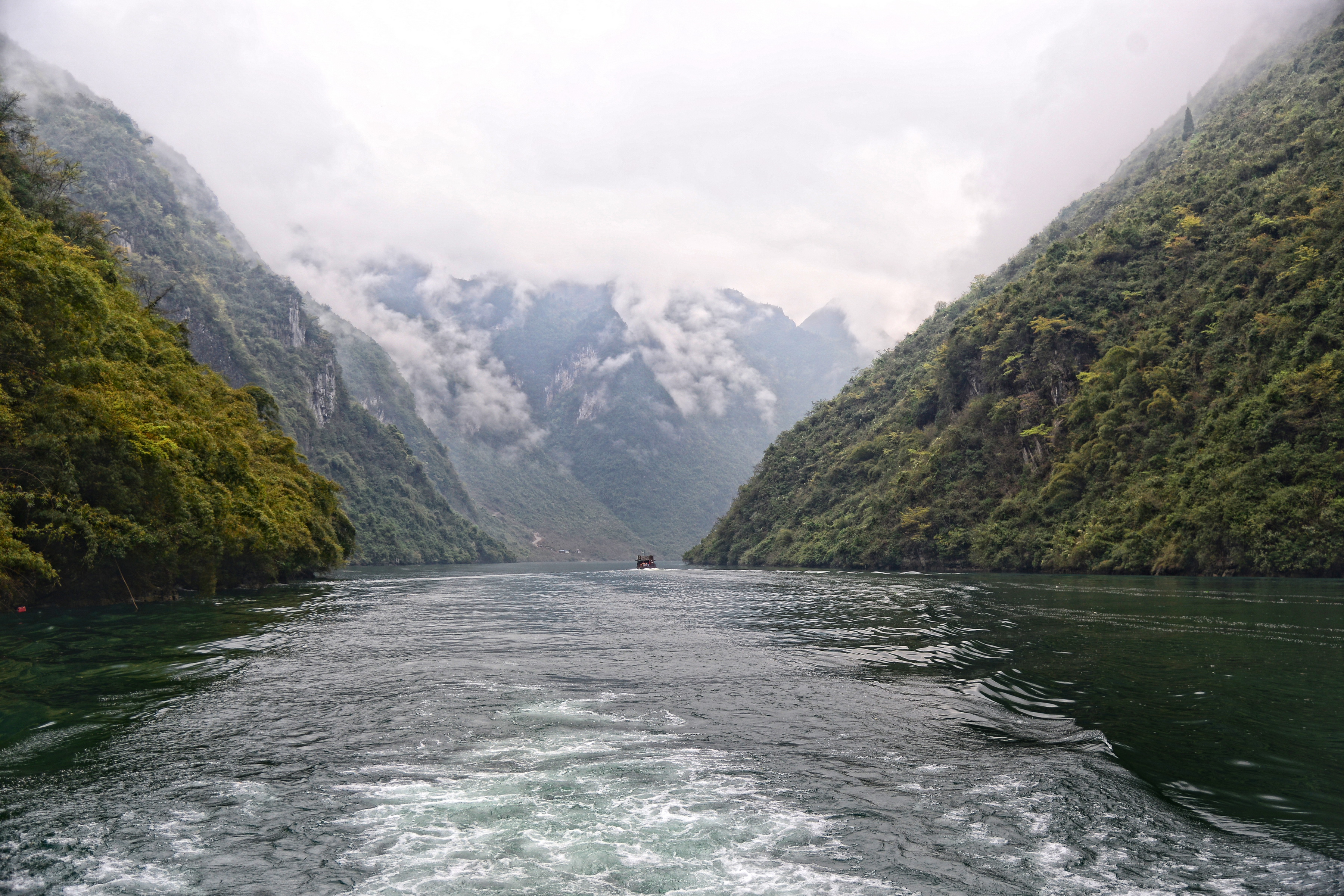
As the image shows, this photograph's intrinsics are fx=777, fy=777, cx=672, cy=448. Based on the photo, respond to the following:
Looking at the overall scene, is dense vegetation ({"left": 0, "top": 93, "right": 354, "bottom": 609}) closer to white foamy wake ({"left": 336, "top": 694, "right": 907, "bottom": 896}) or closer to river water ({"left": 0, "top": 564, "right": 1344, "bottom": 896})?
river water ({"left": 0, "top": 564, "right": 1344, "bottom": 896})

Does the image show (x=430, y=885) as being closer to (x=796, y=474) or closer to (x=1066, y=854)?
(x=1066, y=854)

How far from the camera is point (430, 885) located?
23.3ft

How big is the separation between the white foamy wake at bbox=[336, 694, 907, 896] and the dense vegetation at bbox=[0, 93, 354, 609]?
2131cm

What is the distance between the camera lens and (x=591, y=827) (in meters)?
8.60

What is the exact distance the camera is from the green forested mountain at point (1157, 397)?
51.9m

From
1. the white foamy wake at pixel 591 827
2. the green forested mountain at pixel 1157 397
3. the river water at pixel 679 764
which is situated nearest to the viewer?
the white foamy wake at pixel 591 827

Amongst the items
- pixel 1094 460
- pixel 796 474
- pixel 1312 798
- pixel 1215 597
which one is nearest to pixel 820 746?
pixel 1312 798

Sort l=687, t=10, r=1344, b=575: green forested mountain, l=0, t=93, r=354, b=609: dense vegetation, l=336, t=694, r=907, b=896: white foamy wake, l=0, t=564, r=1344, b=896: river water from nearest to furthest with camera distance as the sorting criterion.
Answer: l=336, t=694, r=907, b=896: white foamy wake, l=0, t=564, r=1344, b=896: river water, l=0, t=93, r=354, b=609: dense vegetation, l=687, t=10, r=1344, b=575: green forested mountain

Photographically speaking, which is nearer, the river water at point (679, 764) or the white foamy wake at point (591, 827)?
the white foamy wake at point (591, 827)

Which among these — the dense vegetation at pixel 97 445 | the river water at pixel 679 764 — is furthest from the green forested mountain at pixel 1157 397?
the dense vegetation at pixel 97 445

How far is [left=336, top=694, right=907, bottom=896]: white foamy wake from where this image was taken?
720 cm

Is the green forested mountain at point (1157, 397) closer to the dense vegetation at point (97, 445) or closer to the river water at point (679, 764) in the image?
the river water at point (679, 764)

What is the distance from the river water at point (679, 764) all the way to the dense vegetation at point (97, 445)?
4.66m

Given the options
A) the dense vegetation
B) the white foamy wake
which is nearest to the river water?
the white foamy wake
